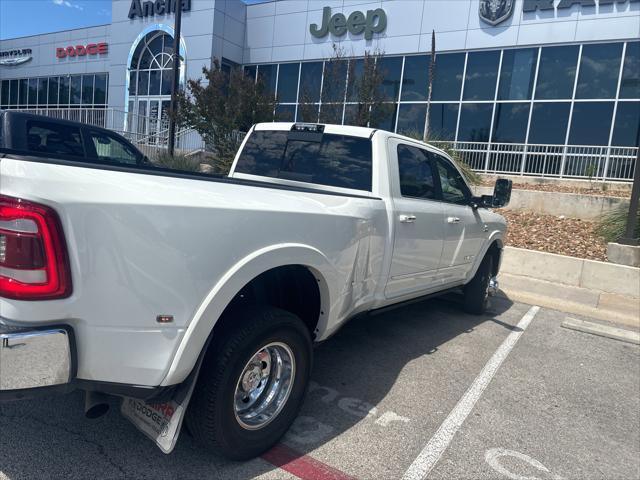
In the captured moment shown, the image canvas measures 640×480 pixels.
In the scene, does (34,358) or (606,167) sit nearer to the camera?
(34,358)

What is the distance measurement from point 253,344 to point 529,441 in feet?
6.64

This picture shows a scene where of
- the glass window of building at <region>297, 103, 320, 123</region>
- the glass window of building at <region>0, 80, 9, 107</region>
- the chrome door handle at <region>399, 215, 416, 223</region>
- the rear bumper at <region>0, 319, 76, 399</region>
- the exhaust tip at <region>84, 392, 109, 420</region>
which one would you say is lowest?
the exhaust tip at <region>84, 392, 109, 420</region>

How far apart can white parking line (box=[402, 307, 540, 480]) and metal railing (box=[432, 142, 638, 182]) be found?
9.78 meters

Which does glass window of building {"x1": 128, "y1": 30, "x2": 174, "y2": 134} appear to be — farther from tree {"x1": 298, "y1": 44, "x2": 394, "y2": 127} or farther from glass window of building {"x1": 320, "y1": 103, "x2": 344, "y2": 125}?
glass window of building {"x1": 320, "y1": 103, "x2": 344, "y2": 125}

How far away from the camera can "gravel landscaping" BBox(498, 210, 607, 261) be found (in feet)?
27.4

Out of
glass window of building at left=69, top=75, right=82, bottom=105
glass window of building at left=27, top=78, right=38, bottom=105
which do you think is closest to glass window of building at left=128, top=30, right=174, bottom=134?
glass window of building at left=69, top=75, right=82, bottom=105

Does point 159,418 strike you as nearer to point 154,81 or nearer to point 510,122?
point 510,122

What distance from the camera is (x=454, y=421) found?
11.0 ft

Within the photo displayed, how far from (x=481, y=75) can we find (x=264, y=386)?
1747 cm

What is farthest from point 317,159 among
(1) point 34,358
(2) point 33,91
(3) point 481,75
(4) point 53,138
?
(2) point 33,91

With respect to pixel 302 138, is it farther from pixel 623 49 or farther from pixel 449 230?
pixel 623 49

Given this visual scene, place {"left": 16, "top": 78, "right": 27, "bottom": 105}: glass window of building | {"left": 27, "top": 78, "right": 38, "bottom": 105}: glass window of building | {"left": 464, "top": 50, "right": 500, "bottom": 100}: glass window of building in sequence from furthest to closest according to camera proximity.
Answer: {"left": 16, "top": 78, "right": 27, "bottom": 105}: glass window of building
{"left": 27, "top": 78, "right": 38, "bottom": 105}: glass window of building
{"left": 464, "top": 50, "right": 500, "bottom": 100}: glass window of building

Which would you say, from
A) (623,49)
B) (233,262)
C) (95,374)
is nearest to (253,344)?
(233,262)

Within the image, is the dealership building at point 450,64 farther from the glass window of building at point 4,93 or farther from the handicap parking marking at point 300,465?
the handicap parking marking at point 300,465
